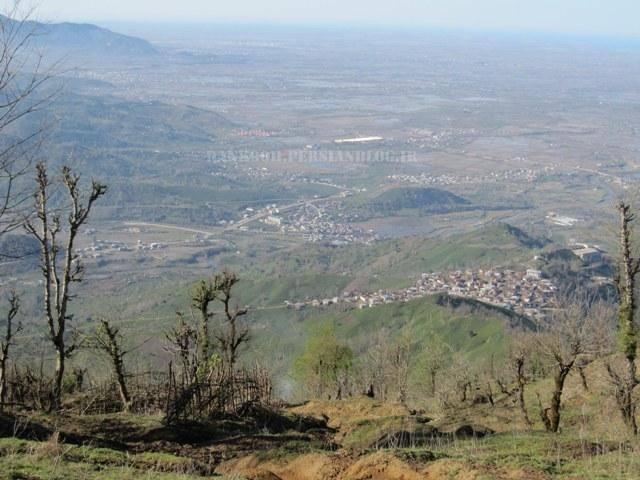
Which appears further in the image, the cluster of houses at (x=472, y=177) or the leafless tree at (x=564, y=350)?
the cluster of houses at (x=472, y=177)

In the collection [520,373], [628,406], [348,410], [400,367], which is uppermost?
[628,406]

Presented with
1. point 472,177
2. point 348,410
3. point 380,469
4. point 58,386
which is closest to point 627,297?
point 348,410

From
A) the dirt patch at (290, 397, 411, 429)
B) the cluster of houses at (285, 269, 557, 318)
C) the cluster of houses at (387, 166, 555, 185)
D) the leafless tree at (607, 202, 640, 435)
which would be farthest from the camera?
the cluster of houses at (387, 166, 555, 185)

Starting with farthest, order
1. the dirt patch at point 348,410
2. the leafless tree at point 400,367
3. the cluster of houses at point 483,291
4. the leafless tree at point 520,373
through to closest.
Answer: the cluster of houses at point 483,291, the leafless tree at point 400,367, the leafless tree at point 520,373, the dirt patch at point 348,410

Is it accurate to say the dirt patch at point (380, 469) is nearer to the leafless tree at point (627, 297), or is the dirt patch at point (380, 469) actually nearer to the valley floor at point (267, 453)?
the valley floor at point (267, 453)

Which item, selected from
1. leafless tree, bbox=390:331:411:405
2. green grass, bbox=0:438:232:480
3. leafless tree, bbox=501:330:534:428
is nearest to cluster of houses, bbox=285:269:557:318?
leafless tree, bbox=390:331:411:405

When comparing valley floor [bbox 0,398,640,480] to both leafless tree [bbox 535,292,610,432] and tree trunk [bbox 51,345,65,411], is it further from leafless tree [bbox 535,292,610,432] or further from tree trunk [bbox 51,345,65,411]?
leafless tree [bbox 535,292,610,432]

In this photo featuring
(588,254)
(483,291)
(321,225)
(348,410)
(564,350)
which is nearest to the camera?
(348,410)

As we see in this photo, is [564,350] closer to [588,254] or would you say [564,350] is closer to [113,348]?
[113,348]

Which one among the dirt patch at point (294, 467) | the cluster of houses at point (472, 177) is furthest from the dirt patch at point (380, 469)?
the cluster of houses at point (472, 177)
